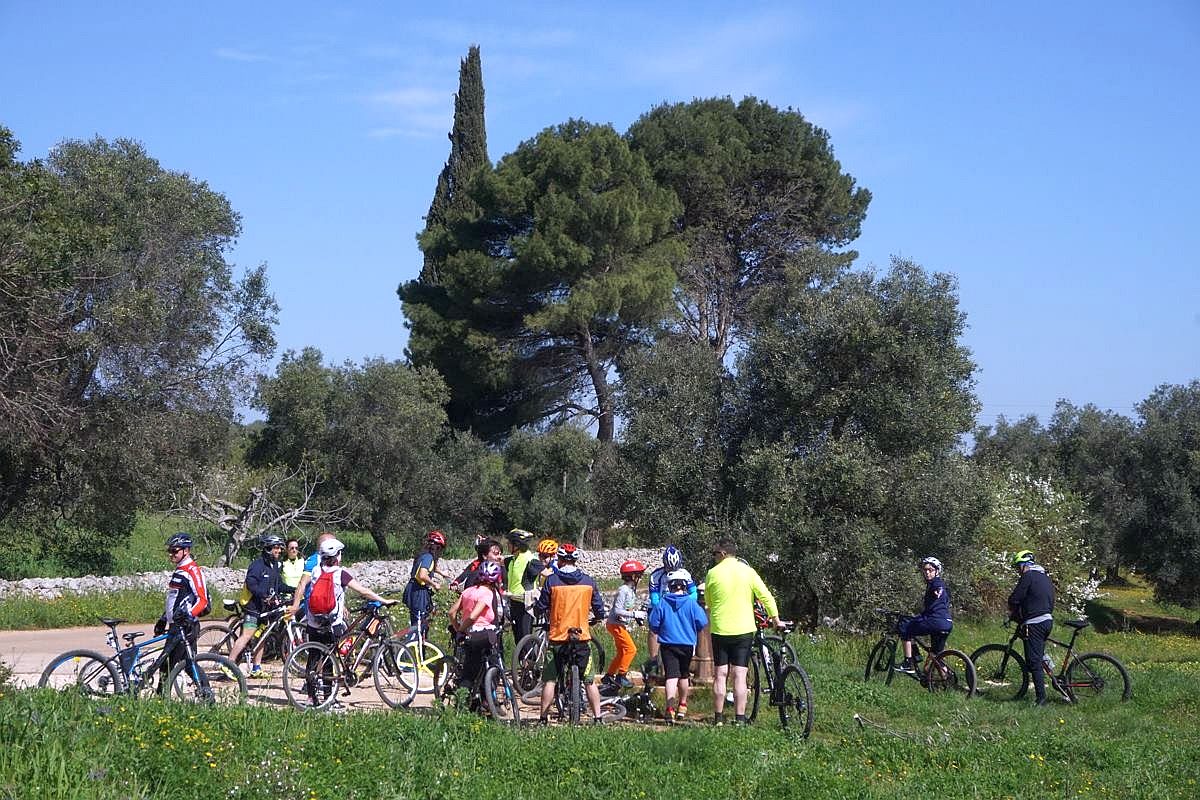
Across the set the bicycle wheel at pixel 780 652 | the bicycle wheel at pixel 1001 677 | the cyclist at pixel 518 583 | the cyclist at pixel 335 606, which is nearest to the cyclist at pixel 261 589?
the cyclist at pixel 335 606

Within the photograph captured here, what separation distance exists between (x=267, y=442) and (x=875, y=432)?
69.7 ft

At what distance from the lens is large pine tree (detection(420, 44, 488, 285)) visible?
44.6 m

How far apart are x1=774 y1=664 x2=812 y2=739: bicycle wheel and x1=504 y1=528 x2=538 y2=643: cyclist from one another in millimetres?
3134

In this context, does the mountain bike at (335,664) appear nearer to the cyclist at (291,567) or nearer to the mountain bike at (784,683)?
the cyclist at (291,567)

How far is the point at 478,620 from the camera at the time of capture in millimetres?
10555

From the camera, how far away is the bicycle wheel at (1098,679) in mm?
13859

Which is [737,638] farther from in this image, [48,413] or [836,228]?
[836,228]

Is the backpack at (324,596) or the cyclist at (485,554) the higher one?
the cyclist at (485,554)

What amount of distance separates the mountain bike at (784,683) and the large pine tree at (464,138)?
1355 inches

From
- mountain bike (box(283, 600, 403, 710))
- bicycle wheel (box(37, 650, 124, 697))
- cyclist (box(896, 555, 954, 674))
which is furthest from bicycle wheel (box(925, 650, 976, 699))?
bicycle wheel (box(37, 650, 124, 697))

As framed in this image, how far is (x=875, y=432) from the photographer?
65.6ft

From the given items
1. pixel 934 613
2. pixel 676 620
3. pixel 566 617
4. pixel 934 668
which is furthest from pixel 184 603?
pixel 934 668

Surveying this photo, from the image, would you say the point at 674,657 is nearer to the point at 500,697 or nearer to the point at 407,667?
the point at 500,697

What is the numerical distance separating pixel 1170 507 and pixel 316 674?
107 feet
